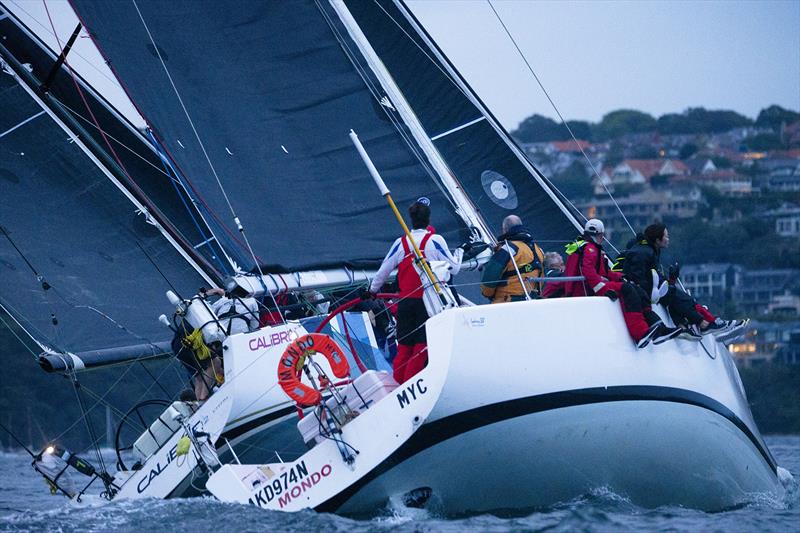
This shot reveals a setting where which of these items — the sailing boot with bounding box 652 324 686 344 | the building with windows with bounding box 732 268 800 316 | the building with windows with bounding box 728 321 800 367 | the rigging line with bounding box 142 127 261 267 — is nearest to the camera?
the sailing boot with bounding box 652 324 686 344

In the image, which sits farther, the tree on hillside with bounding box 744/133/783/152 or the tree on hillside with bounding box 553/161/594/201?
the tree on hillside with bounding box 744/133/783/152

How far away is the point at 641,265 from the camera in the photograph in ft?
29.8

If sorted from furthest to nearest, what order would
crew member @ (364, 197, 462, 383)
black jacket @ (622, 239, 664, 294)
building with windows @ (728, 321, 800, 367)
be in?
1. building with windows @ (728, 321, 800, 367)
2. black jacket @ (622, 239, 664, 294)
3. crew member @ (364, 197, 462, 383)

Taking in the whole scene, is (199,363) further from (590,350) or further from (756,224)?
(756,224)

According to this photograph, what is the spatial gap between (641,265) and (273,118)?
3.40 meters

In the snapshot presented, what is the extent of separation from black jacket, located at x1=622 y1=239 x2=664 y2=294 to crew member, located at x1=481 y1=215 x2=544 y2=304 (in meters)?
→ 0.60

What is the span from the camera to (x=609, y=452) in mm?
8234

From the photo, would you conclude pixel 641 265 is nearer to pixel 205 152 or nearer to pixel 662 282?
pixel 662 282

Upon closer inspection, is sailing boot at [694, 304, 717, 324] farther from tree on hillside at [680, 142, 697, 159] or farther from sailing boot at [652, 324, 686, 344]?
tree on hillside at [680, 142, 697, 159]

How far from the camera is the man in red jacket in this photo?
849 centimetres

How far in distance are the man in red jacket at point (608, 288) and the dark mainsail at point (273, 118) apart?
2.07 m

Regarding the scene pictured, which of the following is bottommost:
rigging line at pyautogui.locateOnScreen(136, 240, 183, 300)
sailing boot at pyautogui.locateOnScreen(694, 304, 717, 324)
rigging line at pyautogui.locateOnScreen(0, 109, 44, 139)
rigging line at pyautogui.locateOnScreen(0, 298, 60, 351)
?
sailing boot at pyautogui.locateOnScreen(694, 304, 717, 324)

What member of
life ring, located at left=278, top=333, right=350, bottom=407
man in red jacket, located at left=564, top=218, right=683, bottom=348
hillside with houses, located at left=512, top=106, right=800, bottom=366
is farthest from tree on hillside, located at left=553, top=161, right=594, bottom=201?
life ring, located at left=278, top=333, right=350, bottom=407

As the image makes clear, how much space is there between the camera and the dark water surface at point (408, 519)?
7.62 metres
